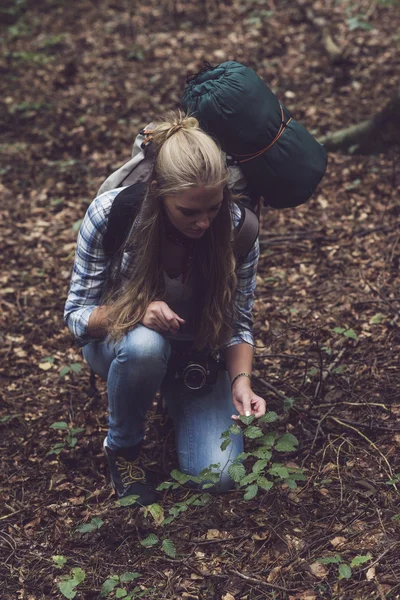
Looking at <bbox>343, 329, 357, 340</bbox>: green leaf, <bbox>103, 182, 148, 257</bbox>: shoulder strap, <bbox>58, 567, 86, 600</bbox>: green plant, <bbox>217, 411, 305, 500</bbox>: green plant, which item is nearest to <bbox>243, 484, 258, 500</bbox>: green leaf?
<bbox>217, 411, 305, 500</bbox>: green plant

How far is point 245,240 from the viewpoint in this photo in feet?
9.57

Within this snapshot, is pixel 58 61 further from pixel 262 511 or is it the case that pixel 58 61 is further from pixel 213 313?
pixel 262 511

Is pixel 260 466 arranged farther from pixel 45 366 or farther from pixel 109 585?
pixel 45 366

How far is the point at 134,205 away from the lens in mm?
2746

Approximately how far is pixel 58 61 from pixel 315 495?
695 centimetres

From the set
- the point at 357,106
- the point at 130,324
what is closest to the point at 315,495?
the point at 130,324

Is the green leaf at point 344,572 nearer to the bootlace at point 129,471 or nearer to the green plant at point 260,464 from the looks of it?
the green plant at point 260,464

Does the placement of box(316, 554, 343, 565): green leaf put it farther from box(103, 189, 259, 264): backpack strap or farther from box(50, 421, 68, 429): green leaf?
box(50, 421, 68, 429): green leaf

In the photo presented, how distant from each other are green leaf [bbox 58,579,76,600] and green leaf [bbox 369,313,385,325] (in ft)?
7.49

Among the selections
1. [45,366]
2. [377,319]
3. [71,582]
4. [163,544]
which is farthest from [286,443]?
[45,366]

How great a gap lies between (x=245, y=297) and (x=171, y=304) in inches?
14.2

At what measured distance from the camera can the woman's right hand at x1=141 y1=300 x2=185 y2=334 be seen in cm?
270

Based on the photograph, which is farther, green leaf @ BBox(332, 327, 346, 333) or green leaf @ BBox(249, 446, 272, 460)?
green leaf @ BBox(332, 327, 346, 333)

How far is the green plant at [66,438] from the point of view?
3434 millimetres
